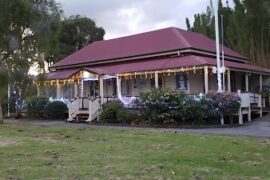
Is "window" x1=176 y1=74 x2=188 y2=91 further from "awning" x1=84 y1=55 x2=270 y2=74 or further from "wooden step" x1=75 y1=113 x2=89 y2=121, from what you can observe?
"wooden step" x1=75 y1=113 x2=89 y2=121

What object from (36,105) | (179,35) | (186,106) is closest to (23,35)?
(36,105)

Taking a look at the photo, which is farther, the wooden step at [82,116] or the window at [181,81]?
the window at [181,81]

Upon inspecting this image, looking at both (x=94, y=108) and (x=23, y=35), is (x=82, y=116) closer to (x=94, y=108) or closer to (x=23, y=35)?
(x=94, y=108)

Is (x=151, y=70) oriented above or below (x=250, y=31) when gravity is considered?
below

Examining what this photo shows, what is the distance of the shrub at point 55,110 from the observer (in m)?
31.4

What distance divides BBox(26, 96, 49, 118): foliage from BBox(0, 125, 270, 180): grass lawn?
682 inches

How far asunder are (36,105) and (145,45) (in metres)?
9.15

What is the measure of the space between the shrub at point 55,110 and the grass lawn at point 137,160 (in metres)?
16.4

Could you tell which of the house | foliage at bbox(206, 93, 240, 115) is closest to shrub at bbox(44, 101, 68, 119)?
the house

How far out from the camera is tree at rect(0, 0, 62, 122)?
2348 cm

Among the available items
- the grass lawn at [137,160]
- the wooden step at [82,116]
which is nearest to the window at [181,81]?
the wooden step at [82,116]

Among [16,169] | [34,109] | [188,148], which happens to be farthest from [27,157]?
[34,109]

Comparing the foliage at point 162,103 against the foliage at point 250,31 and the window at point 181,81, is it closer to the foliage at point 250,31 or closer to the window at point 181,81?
the window at point 181,81

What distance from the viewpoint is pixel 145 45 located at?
34281 mm
